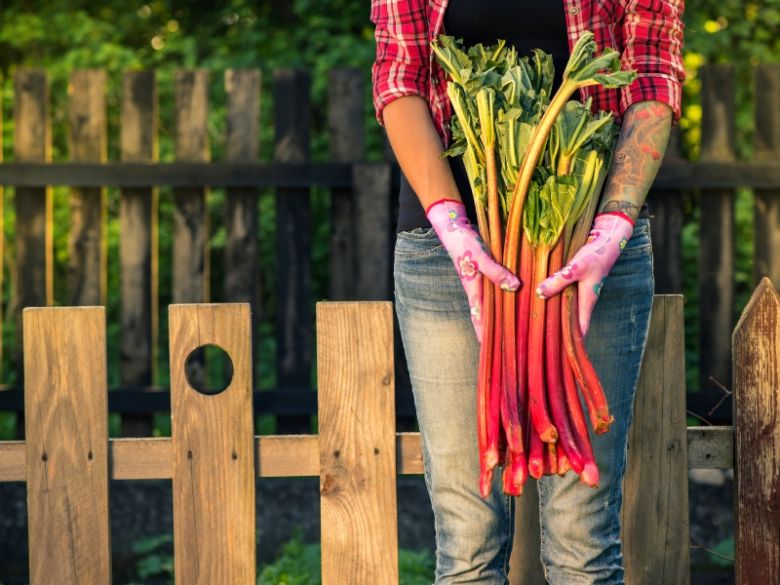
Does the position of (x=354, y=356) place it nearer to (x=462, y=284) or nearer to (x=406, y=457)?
(x=406, y=457)

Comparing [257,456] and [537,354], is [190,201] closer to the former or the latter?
[257,456]

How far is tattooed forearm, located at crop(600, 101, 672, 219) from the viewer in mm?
1944

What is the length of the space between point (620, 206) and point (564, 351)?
29 cm

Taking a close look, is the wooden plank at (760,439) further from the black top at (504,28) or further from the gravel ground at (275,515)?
the gravel ground at (275,515)

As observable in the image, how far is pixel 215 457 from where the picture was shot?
7.54ft

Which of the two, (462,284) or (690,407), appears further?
(690,407)

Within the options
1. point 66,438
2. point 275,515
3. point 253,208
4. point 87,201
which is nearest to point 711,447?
point 66,438

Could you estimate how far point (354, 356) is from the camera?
7.52 feet

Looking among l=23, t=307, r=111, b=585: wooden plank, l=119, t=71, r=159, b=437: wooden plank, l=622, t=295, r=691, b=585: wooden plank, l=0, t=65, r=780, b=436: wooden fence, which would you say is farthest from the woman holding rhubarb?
l=119, t=71, r=159, b=437: wooden plank

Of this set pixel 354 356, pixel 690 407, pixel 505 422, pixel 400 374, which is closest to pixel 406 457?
pixel 354 356

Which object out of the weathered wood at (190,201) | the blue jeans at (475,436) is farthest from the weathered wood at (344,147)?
the blue jeans at (475,436)

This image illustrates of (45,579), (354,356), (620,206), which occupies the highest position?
(620,206)

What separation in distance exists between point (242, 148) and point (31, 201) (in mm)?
988

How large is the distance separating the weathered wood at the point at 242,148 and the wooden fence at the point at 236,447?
232cm
